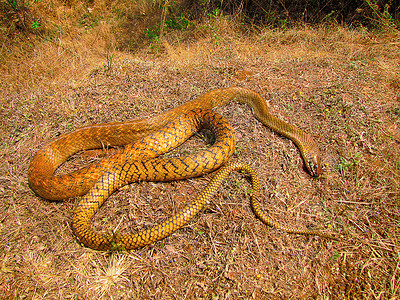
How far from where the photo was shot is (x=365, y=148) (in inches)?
149

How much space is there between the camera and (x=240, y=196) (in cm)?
331

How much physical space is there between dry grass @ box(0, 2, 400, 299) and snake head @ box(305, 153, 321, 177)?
118mm

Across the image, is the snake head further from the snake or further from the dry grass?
the dry grass

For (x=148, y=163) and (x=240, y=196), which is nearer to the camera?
(x=240, y=196)

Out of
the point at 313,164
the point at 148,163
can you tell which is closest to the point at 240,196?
the point at 313,164

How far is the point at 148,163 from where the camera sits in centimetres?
357

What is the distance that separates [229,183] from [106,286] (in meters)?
2.14

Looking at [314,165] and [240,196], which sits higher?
[314,165]

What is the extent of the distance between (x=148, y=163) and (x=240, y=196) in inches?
61.9

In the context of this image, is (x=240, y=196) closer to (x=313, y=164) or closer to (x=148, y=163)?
(x=313, y=164)

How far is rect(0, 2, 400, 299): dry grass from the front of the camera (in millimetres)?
2643

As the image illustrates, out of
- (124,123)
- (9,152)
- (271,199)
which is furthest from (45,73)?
(271,199)

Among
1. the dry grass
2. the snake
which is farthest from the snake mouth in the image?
the dry grass

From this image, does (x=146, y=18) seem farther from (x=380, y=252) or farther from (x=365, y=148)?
(x=380, y=252)
